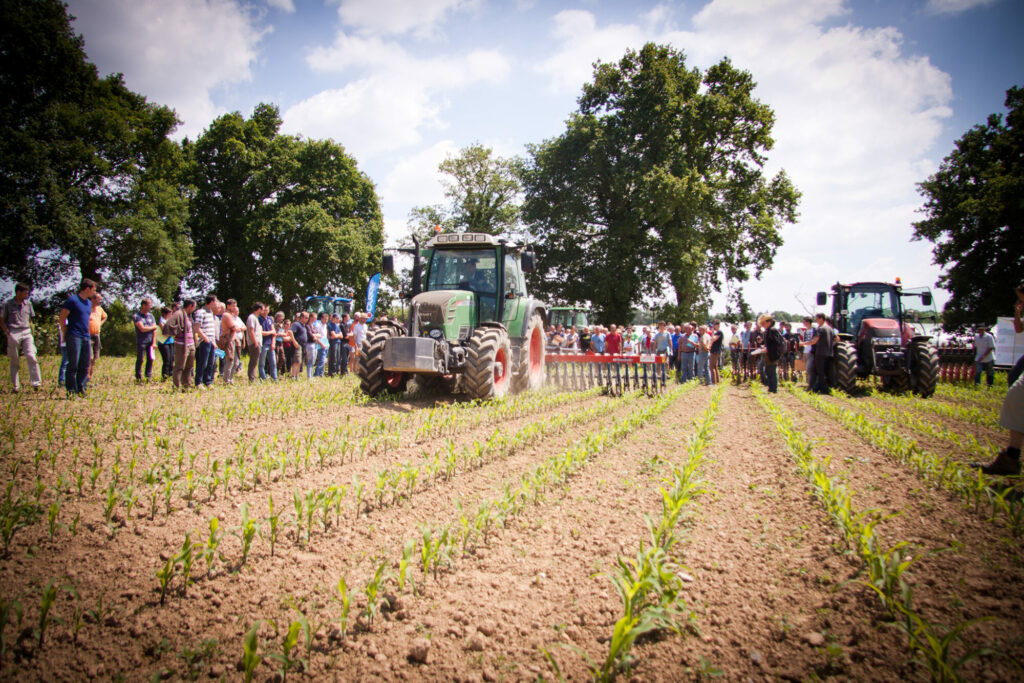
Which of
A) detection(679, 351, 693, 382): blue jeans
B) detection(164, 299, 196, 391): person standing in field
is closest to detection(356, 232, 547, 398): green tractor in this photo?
detection(164, 299, 196, 391): person standing in field

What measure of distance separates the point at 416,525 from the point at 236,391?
265 inches

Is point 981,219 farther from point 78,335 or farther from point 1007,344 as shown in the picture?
point 78,335

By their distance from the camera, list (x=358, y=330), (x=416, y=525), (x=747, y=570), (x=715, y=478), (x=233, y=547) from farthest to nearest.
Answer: (x=358, y=330) < (x=715, y=478) < (x=416, y=525) < (x=233, y=547) < (x=747, y=570)

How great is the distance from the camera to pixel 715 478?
4262 millimetres

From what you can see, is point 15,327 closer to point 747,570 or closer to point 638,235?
point 747,570

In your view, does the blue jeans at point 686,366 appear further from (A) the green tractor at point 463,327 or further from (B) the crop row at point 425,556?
(B) the crop row at point 425,556

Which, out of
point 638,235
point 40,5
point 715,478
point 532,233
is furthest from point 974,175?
point 40,5

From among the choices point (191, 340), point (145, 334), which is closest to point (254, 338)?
point (191, 340)

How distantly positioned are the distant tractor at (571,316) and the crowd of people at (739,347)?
159 inches

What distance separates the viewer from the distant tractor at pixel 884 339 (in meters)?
10.1

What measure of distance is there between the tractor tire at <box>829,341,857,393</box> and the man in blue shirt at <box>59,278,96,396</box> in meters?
14.0

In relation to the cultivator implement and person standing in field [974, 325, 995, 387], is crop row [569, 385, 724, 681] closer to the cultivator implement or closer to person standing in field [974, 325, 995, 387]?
the cultivator implement

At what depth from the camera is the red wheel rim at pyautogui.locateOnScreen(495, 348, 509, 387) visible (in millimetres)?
7996

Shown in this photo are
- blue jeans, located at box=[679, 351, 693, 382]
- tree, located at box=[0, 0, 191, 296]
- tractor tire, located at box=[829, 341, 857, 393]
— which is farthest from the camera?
tree, located at box=[0, 0, 191, 296]
